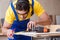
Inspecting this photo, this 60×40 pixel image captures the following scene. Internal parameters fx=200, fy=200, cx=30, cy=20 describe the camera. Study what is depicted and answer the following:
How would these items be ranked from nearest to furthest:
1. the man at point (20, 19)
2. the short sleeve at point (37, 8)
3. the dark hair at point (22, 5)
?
the dark hair at point (22, 5) → the man at point (20, 19) → the short sleeve at point (37, 8)

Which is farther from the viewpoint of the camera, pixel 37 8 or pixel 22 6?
pixel 37 8

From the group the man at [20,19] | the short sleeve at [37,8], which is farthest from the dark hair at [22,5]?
the short sleeve at [37,8]

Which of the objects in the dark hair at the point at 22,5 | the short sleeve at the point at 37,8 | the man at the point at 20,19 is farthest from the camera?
the short sleeve at the point at 37,8

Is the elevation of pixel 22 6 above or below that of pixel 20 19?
above

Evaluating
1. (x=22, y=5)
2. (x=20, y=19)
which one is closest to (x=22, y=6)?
(x=22, y=5)

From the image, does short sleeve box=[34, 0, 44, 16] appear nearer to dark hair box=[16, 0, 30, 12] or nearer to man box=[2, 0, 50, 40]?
man box=[2, 0, 50, 40]

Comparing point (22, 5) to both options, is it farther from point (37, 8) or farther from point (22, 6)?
point (37, 8)

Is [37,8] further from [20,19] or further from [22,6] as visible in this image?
[22,6]

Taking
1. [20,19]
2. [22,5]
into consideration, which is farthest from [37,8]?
[22,5]

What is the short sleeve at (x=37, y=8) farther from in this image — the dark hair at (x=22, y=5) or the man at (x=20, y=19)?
the dark hair at (x=22, y=5)

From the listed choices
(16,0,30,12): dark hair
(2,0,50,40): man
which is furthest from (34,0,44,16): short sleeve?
(16,0,30,12): dark hair

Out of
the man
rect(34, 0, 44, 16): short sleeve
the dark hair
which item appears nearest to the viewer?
the dark hair

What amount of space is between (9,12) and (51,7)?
239cm

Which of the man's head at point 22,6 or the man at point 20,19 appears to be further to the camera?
the man at point 20,19
